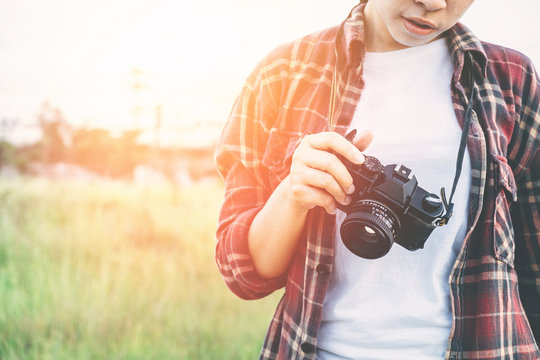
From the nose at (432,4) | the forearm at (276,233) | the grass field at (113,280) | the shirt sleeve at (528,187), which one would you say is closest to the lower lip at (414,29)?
the nose at (432,4)

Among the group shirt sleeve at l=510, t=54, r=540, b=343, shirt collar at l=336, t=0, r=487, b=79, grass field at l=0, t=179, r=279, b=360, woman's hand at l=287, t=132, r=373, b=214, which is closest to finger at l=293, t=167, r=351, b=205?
woman's hand at l=287, t=132, r=373, b=214

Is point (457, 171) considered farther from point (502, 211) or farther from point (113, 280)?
point (113, 280)

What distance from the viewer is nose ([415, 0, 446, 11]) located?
66 cm

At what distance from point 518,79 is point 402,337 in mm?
460

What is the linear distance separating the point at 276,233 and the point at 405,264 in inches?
7.6

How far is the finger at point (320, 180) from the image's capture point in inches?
23.7

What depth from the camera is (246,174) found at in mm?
764

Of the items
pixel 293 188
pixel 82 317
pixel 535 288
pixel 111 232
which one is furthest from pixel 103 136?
pixel 535 288

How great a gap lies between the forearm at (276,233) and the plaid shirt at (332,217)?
2cm

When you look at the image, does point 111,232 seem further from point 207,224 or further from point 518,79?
point 518,79

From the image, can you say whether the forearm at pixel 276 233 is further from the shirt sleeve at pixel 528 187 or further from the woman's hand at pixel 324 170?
the shirt sleeve at pixel 528 187

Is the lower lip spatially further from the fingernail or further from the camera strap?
the fingernail

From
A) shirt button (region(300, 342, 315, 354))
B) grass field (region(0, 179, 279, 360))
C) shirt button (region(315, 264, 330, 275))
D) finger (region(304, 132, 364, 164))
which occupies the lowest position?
grass field (region(0, 179, 279, 360))

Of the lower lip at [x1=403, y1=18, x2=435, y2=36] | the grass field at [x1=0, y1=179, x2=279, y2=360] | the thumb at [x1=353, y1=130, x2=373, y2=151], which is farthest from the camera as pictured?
the grass field at [x1=0, y1=179, x2=279, y2=360]
